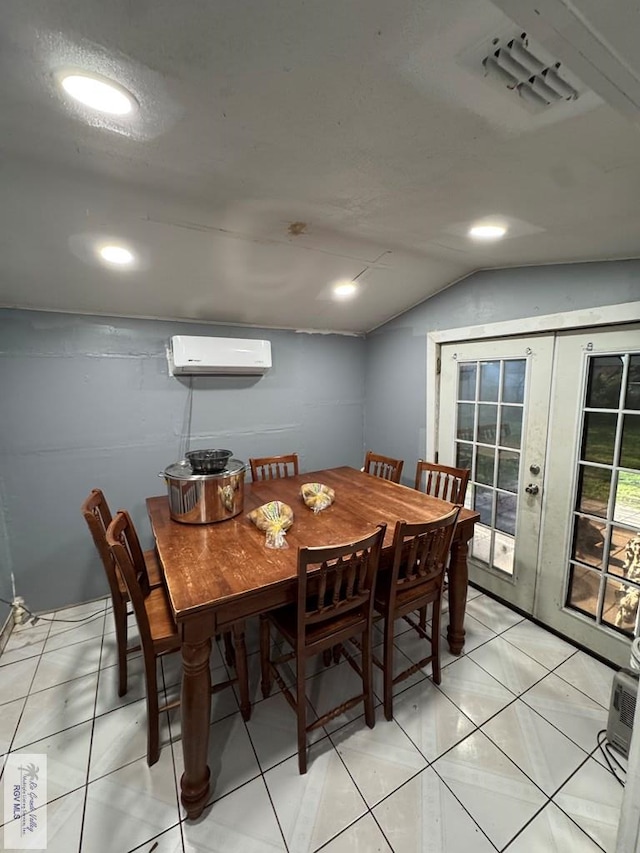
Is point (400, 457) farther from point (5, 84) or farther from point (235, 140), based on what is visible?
point (5, 84)

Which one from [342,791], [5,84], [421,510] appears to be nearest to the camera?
[5,84]

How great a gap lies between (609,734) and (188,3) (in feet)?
9.03

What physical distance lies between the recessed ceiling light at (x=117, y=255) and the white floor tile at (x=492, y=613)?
3.01m

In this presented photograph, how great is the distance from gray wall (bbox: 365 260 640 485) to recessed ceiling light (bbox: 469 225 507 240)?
571 mm

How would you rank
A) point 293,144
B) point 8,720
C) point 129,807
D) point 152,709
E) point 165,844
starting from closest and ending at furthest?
point 293,144 < point 165,844 < point 129,807 < point 152,709 < point 8,720

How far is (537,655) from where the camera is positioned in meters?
2.02

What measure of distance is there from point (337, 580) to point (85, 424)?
208 cm

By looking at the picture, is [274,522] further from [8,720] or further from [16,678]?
[16,678]

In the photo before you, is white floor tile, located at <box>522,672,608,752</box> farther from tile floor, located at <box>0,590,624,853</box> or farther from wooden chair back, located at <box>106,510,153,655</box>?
wooden chair back, located at <box>106,510,153,655</box>

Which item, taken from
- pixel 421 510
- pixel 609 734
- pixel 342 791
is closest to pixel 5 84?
pixel 421 510

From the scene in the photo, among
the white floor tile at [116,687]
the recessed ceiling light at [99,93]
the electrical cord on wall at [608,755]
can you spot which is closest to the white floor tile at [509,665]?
the electrical cord on wall at [608,755]

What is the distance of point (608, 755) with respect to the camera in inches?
58.3

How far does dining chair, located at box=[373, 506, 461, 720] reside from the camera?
153 centimetres

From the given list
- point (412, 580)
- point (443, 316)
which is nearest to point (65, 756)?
point (412, 580)
